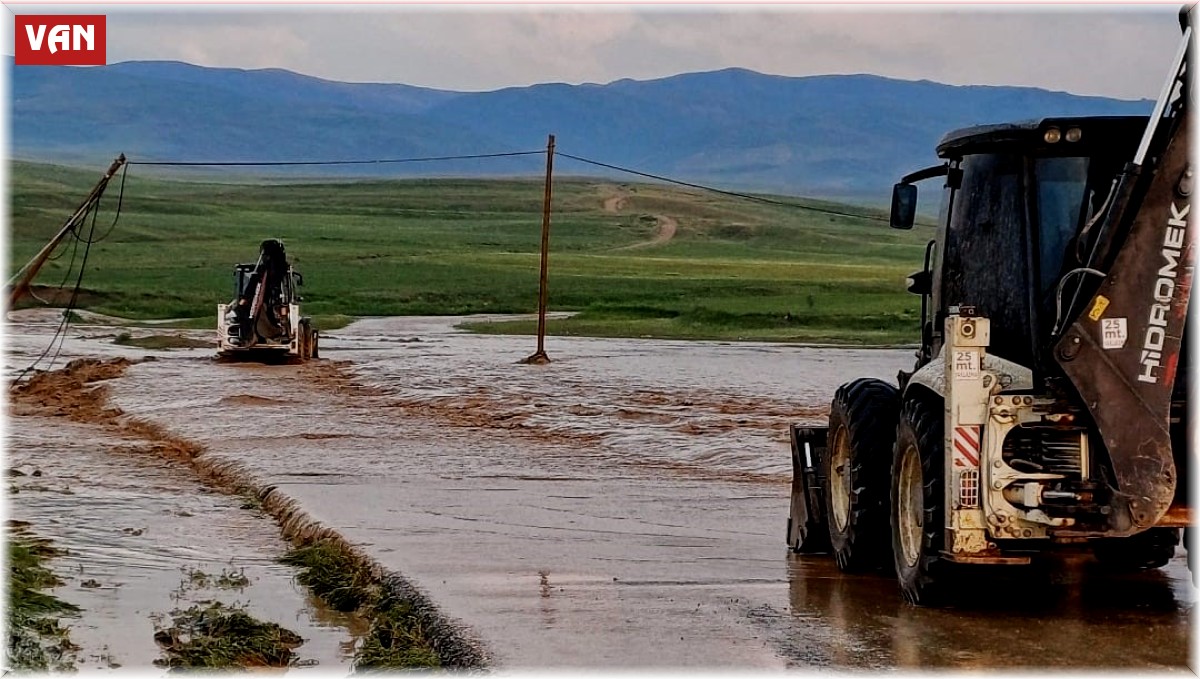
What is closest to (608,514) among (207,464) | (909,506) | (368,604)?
(368,604)

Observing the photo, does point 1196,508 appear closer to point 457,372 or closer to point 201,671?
point 201,671

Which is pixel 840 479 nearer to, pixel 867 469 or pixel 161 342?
pixel 867 469

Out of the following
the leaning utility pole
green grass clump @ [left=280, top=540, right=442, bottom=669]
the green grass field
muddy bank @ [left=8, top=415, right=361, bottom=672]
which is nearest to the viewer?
green grass clump @ [left=280, top=540, right=442, bottom=669]

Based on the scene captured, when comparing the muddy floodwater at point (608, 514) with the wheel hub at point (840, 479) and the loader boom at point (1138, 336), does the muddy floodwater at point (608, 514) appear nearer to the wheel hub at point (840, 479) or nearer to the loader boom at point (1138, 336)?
the wheel hub at point (840, 479)

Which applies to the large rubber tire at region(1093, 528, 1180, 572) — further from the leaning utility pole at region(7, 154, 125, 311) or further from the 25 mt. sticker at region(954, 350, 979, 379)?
the leaning utility pole at region(7, 154, 125, 311)

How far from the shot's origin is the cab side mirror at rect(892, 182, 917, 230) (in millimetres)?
11250

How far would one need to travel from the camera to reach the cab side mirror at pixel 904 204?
11.2 meters

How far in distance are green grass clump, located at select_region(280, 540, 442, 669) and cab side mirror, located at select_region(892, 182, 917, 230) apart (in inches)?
149

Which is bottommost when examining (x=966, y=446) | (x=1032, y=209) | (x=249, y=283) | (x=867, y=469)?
(x=867, y=469)

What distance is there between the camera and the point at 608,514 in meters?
15.2

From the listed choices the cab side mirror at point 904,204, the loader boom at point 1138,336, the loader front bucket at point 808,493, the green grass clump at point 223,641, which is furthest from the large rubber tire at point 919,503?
the green grass clump at point 223,641

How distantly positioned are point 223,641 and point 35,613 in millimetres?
1461

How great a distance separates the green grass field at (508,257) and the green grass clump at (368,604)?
86.0ft

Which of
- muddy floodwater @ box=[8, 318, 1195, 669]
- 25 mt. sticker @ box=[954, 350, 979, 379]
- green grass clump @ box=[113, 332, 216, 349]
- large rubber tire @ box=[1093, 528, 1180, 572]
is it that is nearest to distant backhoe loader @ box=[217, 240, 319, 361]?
muddy floodwater @ box=[8, 318, 1195, 669]
